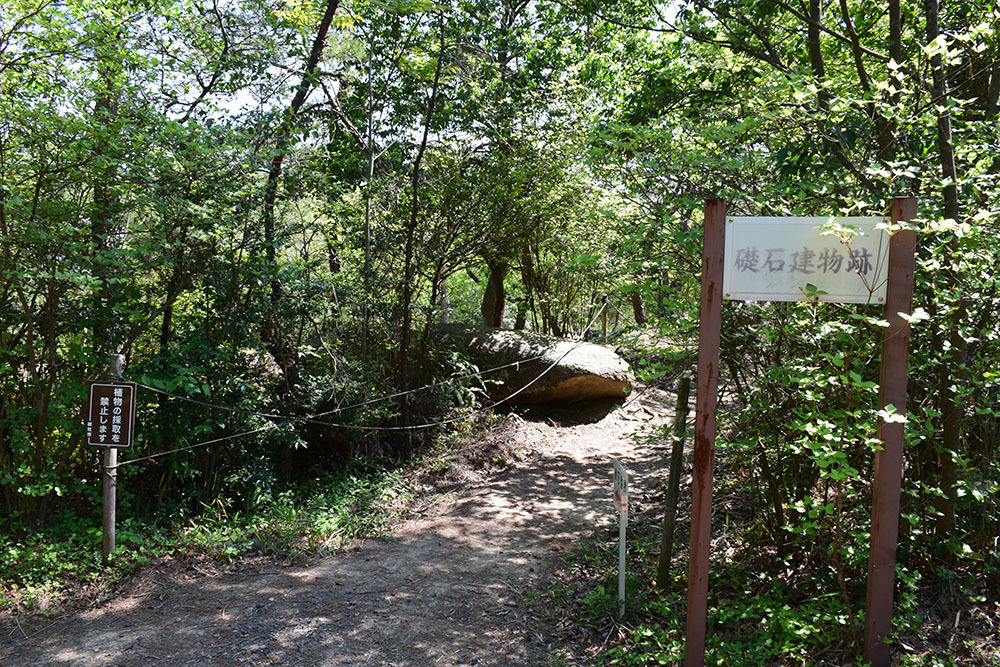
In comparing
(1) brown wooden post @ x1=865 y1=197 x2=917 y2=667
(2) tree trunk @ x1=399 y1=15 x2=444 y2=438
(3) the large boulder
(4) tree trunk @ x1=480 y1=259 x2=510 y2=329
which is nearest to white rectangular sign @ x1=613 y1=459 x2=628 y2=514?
(1) brown wooden post @ x1=865 y1=197 x2=917 y2=667


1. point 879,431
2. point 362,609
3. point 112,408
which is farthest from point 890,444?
point 112,408

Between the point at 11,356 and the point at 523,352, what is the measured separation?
20.5 ft

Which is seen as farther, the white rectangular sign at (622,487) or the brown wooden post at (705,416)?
the white rectangular sign at (622,487)

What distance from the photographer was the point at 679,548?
5277mm

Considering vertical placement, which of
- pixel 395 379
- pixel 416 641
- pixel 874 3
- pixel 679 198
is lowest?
pixel 416 641

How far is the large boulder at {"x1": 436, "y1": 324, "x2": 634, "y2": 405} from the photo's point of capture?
983 centimetres

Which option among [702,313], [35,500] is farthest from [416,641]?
[35,500]

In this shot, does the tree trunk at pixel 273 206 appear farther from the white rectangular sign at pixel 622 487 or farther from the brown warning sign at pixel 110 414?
the white rectangular sign at pixel 622 487

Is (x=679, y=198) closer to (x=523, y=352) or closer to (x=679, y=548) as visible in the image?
(x=679, y=548)

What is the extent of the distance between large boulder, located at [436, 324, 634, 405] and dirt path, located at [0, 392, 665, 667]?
2938 millimetres

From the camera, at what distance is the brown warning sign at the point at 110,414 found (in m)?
5.45

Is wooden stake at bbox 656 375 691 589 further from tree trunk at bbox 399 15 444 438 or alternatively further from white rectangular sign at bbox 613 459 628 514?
tree trunk at bbox 399 15 444 438

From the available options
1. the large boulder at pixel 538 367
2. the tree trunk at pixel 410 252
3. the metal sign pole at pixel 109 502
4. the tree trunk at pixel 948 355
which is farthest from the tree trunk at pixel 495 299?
the tree trunk at pixel 948 355

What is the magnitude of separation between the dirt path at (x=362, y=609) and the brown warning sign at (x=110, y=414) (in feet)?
3.85
